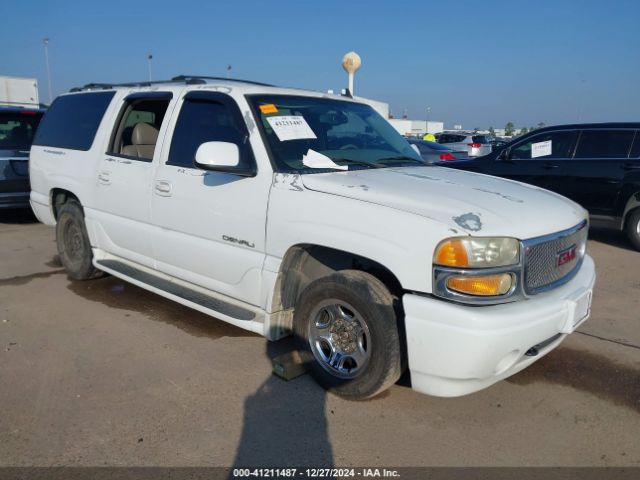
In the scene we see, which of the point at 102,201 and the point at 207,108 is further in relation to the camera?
the point at 102,201

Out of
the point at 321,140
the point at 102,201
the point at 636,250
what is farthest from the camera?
the point at 636,250

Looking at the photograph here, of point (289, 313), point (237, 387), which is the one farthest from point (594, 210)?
point (237, 387)

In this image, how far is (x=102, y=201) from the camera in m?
4.73

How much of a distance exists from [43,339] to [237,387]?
1783mm

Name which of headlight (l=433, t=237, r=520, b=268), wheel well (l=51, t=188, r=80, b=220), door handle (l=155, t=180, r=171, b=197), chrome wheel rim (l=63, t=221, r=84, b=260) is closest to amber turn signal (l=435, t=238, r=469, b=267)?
headlight (l=433, t=237, r=520, b=268)

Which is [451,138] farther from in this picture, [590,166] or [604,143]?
[590,166]

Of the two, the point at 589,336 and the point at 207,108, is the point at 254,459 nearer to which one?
the point at 207,108

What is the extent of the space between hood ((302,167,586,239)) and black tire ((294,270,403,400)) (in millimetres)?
492

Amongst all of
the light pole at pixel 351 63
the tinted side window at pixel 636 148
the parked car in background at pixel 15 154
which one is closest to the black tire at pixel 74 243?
the parked car in background at pixel 15 154

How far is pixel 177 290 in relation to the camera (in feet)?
13.5

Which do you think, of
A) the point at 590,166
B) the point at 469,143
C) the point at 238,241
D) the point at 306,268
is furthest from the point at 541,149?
the point at 469,143

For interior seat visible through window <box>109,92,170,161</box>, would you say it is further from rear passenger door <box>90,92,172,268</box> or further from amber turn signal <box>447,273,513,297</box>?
amber turn signal <box>447,273,513,297</box>

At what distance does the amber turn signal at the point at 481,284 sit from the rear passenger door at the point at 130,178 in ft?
→ 8.66

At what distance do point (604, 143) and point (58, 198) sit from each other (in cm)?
724
